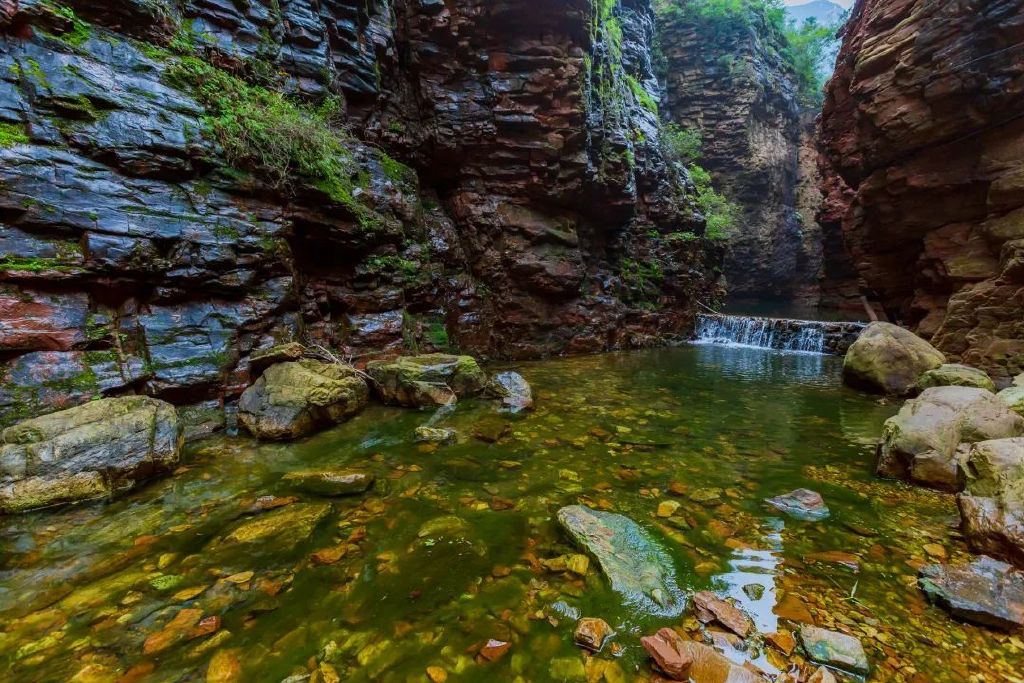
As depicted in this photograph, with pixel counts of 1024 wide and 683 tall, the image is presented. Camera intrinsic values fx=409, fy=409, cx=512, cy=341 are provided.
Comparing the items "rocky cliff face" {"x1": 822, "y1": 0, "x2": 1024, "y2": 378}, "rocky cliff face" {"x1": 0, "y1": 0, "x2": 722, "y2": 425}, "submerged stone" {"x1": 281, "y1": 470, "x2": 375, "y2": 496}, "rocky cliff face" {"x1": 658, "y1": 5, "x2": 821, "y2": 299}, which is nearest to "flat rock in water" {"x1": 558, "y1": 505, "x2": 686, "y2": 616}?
"submerged stone" {"x1": 281, "y1": 470, "x2": 375, "y2": 496}

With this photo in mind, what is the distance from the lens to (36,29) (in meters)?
4.47

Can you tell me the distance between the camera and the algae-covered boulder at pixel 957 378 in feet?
18.8

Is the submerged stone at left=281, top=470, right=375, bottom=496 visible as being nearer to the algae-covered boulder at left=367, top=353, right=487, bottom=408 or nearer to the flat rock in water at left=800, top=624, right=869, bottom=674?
the algae-covered boulder at left=367, top=353, right=487, bottom=408

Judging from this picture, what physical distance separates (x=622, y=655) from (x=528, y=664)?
1.46ft

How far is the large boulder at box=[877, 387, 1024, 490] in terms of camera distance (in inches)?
138

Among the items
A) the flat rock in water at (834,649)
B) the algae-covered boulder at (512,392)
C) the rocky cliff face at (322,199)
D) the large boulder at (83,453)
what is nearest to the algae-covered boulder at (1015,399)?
the flat rock in water at (834,649)

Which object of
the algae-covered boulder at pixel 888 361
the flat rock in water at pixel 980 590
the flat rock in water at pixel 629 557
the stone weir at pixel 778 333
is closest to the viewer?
the flat rock in water at pixel 980 590

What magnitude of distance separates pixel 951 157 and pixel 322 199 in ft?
40.8

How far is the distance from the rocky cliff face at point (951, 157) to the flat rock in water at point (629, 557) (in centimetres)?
899

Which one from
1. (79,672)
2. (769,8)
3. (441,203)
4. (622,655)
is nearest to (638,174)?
(441,203)

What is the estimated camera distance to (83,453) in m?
3.23

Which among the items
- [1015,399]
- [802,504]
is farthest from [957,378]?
[802,504]

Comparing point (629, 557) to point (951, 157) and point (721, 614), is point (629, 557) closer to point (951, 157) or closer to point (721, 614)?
point (721, 614)

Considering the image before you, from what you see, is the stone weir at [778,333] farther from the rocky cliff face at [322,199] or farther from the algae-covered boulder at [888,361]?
the algae-covered boulder at [888,361]
